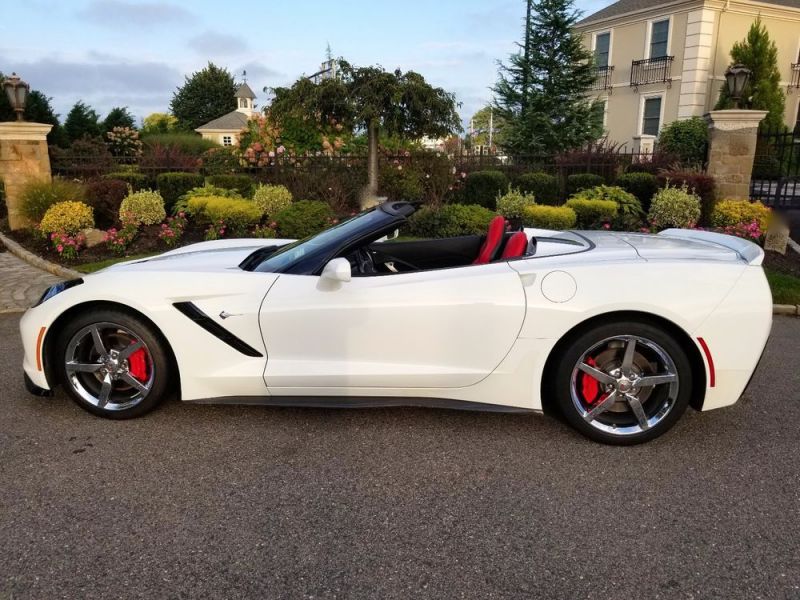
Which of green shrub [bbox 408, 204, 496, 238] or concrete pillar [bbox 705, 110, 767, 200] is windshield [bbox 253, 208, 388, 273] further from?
concrete pillar [bbox 705, 110, 767, 200]

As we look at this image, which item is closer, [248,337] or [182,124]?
[248,337]

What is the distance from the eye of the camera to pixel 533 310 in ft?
10.0

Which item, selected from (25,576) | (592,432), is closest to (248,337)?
(25,576)

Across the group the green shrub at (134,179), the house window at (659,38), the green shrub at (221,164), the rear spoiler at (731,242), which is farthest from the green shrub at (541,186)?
the house window at (659,38)

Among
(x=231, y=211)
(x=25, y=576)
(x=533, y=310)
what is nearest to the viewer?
(x=25, y=576)

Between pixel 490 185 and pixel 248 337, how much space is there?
9261 mm

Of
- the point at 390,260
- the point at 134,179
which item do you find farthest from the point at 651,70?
the point at 390,260

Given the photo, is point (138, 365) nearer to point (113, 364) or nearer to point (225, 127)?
point (113, 364)

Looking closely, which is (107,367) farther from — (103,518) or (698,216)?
(698,216)

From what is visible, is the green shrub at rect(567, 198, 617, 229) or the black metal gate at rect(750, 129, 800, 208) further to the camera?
the black metal gate at rect(750, 129, 800, 208)

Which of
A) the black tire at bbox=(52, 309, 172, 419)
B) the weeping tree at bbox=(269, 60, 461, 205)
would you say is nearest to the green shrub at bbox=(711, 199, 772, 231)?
the weeping tree at bbox=(269, 60, 461, 205)

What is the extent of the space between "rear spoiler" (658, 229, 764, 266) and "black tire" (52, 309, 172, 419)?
3.25 m

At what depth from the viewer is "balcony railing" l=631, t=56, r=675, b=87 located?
2681cm

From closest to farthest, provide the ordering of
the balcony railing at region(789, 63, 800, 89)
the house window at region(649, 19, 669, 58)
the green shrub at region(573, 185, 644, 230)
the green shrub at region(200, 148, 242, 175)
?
the green shrub at region(573, 185, 644, 230) → the green shrub at region(200, 148, 242, 175) → the balcony railing at region(789, 63, 800, 89) → the house window at region(649, 19, 669, 58)
